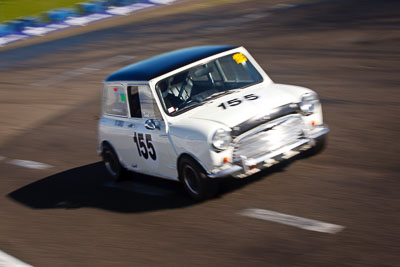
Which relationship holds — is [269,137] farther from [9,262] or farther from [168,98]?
[9,262]

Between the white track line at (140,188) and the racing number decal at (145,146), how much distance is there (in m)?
0.47

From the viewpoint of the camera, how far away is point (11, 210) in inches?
360

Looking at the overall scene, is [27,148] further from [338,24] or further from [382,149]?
[338,24]

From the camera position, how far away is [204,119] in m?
7.82

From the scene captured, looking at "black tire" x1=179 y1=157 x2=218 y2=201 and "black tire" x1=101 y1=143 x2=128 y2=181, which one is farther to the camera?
"black tire" x1=101 y1=143 x2=128 y2=181

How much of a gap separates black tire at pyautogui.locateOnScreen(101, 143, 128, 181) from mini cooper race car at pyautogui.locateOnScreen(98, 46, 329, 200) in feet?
0.06

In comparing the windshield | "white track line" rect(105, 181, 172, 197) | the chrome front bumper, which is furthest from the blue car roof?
the chrome front bumper

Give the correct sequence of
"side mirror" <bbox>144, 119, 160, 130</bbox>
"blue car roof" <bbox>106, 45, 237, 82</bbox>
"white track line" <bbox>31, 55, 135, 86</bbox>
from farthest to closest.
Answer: "white track line" <bbox>31, 55, 135, 86</bbox>
"blue car roof" <bbox>106, 45, 237, 82</bbox>
"side mirror" <bbox>144, 119, 160, 130</bbox>

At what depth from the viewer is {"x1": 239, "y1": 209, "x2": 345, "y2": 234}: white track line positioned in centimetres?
646

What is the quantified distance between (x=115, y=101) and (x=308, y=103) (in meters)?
2.65

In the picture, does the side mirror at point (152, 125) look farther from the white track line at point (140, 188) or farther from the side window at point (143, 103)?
the white track line at point (140, 188)

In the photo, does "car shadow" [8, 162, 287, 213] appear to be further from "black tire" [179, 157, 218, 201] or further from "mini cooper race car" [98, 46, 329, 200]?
"mini cooper race car" [98, 46, 329, 200]

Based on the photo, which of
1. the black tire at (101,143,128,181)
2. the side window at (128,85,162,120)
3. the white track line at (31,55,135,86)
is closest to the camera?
the side window at (128,85,162,120)

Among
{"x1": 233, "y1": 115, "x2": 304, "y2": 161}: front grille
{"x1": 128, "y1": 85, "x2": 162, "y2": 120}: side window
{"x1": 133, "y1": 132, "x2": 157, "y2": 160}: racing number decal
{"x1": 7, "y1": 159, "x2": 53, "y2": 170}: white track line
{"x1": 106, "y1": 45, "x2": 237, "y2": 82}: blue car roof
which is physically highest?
{"x1": 106, "y1": 45, "x2": 237, "y2": 82}: blue car roof
